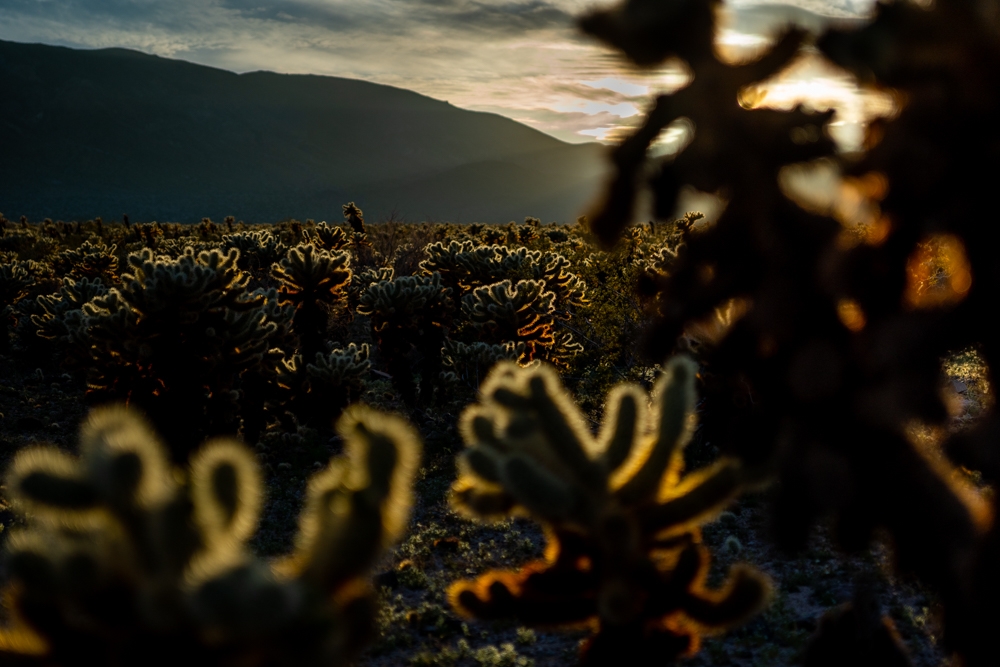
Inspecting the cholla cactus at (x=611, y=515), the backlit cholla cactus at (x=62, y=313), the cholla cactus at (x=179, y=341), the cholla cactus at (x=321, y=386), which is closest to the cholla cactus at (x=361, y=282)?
the cholla cactus at (x=321, y=386)

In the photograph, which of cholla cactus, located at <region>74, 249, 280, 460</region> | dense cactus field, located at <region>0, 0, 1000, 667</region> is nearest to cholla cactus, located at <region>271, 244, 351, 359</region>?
→ cholla cactus, located at <region>74, 249, 280, 460</region>

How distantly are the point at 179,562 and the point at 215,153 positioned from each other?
153607mm

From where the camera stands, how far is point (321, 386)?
9.37m

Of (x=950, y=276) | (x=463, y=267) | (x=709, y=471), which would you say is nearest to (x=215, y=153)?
(x=463, y=267)

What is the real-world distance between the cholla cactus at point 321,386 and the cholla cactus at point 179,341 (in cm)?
187

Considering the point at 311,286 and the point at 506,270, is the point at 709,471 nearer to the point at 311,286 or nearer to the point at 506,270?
the point at 311,286

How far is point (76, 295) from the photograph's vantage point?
12195 millimetres

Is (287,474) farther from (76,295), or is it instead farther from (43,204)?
(43,204)

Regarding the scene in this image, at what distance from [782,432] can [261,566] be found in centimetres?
128

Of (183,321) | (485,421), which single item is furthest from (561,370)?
(485,421)

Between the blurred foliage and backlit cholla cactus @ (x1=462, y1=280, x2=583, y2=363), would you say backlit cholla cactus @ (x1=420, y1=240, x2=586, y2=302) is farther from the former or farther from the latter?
the blurred foliage

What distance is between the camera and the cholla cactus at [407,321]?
9828mm

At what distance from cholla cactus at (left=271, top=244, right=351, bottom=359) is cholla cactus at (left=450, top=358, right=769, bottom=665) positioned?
7453 millimetres

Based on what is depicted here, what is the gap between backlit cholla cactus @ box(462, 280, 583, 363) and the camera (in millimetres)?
9094
